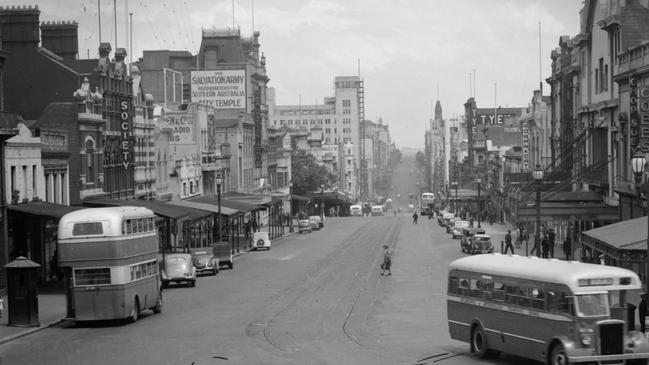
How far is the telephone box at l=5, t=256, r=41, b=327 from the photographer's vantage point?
130ft

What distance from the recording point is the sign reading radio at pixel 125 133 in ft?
255

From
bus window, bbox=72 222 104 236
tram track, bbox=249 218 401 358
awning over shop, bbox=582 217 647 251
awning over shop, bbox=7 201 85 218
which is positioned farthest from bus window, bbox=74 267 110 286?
awning over shop, bbox=582 217 647 251

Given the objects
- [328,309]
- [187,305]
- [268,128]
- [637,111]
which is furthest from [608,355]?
[268,128]

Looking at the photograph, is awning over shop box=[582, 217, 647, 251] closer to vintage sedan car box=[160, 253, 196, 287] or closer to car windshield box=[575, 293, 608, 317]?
car windshield box=[575, 293, 608, 317]

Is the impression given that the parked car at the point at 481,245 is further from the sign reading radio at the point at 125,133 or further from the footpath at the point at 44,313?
the footpath at the point at 44,313

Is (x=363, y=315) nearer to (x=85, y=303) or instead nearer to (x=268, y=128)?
(x=85, y=303)

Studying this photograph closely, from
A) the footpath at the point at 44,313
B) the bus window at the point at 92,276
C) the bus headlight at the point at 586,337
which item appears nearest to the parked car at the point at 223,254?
the footpath at the point at 44,313

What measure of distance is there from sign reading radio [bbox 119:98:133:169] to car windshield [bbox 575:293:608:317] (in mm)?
54697

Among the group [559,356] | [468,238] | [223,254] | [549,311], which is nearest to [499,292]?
[549,311]

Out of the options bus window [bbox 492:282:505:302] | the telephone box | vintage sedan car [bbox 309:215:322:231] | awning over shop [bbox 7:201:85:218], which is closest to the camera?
bus window [bbox 492:282:505:302]

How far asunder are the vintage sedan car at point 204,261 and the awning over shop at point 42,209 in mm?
10259

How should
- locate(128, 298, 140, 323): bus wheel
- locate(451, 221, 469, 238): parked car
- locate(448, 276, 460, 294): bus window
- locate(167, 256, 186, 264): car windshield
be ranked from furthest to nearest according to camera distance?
locate(451, 221, 469, 238): parked car < locate(167, 256, 186, 264): car windshield < locate(128, 298, 140, 323): bus wheel < locate(448, 276, 460, 294): bus window

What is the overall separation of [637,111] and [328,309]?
18.6 meters

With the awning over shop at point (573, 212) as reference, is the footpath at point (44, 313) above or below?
below
